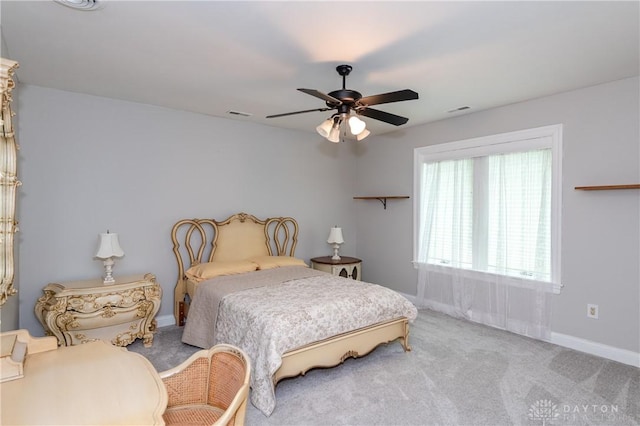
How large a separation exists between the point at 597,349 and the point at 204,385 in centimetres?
357

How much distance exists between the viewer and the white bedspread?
240 cm

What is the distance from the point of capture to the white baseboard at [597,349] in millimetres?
3016

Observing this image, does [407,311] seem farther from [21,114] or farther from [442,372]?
[21,114]

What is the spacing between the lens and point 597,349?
322 cm

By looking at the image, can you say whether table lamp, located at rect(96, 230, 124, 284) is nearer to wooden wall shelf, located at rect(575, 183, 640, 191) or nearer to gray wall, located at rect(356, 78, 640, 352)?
gray wall, located at rect(356, 78, 640, 352)

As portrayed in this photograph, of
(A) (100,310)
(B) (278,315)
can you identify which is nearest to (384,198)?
(B) (278,315)

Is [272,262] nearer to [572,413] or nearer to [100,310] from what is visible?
[100,310]

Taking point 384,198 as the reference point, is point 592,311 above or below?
below

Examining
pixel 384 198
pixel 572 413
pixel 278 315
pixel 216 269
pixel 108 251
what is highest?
pixel 384 198

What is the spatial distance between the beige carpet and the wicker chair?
2.47ft

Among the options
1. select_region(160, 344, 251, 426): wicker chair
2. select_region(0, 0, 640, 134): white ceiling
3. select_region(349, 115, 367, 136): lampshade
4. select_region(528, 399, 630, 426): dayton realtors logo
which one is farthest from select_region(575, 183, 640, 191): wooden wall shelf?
select_region(160, 344, 251, 426): wicker chair

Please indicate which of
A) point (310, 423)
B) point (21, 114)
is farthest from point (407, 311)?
point (21, 114)

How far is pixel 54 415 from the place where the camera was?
1.13 metres

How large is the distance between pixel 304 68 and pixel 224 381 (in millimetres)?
2323
